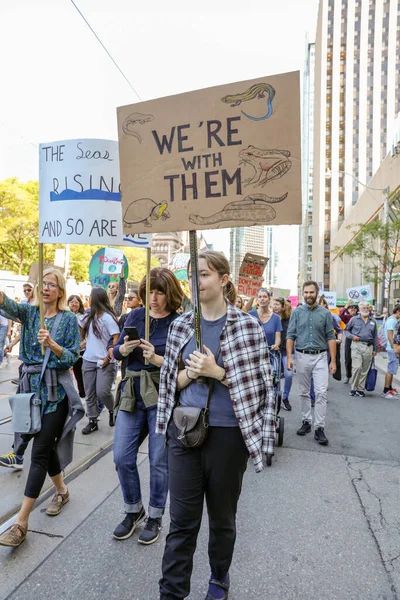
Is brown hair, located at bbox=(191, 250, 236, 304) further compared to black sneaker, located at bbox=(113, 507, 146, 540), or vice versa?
black sneaker, located at bbox=(113, 507, 146, 540)

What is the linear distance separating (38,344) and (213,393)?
5.28 feet

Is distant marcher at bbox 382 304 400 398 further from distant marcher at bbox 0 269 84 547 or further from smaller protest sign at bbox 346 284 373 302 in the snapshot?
distant marcher at bbox 0 269 84 547

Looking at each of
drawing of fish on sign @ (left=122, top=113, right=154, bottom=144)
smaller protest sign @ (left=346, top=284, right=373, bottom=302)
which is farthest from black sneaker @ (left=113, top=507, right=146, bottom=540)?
smaller protest sign @ (left=346, top=284, right=373, bottom=302)

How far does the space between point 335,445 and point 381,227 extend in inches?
679

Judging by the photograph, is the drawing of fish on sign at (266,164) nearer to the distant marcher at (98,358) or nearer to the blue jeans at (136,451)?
the blue jeans at (136,451)

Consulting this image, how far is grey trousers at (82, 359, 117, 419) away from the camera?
5690 mm

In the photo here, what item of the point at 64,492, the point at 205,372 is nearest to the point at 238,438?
the point at 205,372

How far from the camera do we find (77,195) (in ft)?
11.8

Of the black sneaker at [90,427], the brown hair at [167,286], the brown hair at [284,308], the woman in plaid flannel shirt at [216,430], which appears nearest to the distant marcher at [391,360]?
the brown hair at [284,308]

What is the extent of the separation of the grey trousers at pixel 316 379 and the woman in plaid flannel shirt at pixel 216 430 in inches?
137

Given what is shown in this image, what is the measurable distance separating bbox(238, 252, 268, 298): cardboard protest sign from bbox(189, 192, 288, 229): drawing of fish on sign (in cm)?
608

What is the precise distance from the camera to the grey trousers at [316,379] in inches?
224

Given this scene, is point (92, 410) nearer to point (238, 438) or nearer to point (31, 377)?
point (31, 377)

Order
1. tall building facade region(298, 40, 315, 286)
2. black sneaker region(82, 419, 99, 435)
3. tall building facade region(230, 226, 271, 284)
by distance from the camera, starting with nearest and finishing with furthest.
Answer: black sneaker region(82, 419, 99, 435)
tall building facade region(298, 40, 315, 286)
tall building facade region(230, 226, 271, 284)
